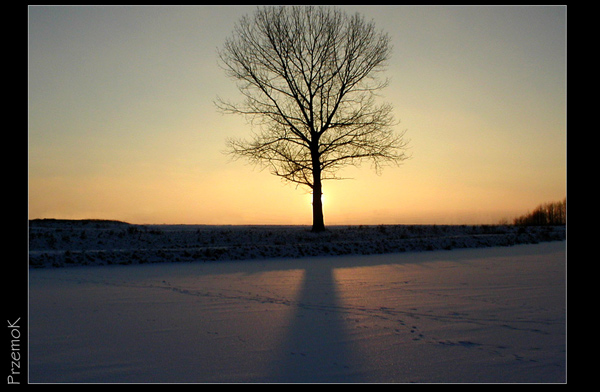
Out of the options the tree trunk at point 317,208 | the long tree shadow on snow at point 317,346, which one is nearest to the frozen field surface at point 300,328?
the long tree shadow on snow at point 317,346

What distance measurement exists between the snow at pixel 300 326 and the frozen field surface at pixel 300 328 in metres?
0.02

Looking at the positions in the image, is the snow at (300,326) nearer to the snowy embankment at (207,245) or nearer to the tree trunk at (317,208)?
the snowy embankment at (207,245)

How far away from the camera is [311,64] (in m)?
22.5

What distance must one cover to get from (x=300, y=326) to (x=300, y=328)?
90 millimetres

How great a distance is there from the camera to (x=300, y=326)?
559cm

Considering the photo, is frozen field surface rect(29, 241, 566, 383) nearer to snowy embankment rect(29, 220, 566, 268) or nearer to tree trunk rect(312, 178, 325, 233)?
snowy embankment rect(29, 220, 566, 268)

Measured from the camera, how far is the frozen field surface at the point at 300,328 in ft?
13.6

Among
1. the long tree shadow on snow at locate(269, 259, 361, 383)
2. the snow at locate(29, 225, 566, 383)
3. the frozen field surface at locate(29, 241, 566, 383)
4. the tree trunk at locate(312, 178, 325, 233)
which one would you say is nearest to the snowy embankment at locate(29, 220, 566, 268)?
the snow at locate(29, 225, 566, 383)
